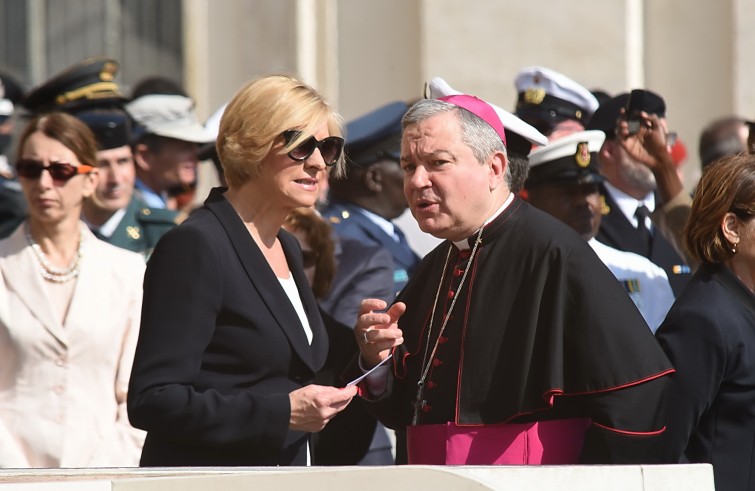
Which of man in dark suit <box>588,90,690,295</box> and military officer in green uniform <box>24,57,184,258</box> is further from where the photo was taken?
military officer in green uniform <box>24,57,184,258</box>

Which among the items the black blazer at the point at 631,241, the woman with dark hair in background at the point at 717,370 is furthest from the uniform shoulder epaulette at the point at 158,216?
the woman with dark hair in background at the point at 717,370

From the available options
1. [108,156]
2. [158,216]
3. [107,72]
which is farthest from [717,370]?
[107,72]

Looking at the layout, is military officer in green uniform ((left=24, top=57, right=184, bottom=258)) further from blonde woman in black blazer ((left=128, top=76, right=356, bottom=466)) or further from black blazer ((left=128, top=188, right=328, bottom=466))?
black blazer ((left=128, top=188, right=328, bottom=466))

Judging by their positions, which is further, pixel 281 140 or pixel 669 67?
pixel 669 67

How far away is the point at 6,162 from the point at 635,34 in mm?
4547

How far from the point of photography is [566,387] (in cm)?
401

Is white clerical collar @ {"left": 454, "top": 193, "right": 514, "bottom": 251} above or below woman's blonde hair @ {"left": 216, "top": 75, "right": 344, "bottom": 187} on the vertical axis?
below

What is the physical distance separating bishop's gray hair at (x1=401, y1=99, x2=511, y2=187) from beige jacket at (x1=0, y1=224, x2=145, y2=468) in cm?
158

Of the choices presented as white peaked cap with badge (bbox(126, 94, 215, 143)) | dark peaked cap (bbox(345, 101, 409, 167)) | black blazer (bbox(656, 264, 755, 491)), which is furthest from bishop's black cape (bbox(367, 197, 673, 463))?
white peaked cap with badge (bbox(126, 94, 215, 143))

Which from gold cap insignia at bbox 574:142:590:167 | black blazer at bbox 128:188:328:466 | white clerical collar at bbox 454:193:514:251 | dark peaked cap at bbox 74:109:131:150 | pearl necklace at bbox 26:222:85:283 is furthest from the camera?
dark peaked cap at bbox 74:109:131:150

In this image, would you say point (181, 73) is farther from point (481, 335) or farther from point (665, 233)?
point (481, 335)

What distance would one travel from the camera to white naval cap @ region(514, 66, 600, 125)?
6449 millimetres

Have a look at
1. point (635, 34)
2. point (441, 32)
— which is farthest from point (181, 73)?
point (635, 34)

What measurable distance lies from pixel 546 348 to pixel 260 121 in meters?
1.06
